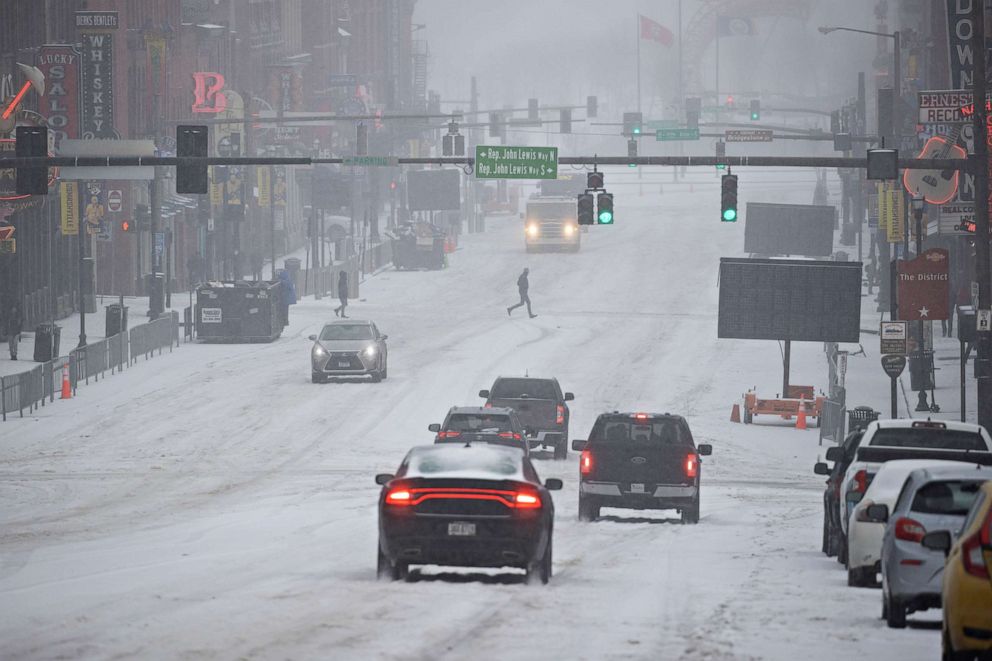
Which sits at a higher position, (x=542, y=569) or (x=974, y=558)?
(x=974, y=558)

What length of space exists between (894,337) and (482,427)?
1049 cm

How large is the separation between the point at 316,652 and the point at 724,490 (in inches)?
778

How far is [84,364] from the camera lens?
44.7 meters

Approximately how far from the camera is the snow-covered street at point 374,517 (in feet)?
43.3

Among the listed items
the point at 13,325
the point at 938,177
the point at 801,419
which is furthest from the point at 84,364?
the point at 938,177

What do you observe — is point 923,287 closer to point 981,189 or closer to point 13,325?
point 981,189

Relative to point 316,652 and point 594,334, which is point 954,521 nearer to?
point 316,652

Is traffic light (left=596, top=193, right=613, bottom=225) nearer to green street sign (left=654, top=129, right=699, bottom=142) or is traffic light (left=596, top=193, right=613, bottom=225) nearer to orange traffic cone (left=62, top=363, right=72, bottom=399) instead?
orange traffic cone (left=62, top=363, right=72, bottom=399)

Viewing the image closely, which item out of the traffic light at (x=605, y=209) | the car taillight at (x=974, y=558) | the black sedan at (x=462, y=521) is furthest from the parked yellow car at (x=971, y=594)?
the traffic light at (x=605, y=209)

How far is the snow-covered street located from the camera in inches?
520

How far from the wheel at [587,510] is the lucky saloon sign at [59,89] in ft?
118

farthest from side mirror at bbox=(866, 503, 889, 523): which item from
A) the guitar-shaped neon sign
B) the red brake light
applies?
the guitar-shaped neon sign

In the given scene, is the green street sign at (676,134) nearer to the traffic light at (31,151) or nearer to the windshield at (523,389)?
the windshield at (523,389)

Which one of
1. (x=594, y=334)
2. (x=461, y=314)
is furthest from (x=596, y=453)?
(x=461, y=314)
